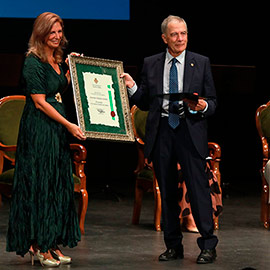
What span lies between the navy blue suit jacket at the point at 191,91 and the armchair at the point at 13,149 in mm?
1406

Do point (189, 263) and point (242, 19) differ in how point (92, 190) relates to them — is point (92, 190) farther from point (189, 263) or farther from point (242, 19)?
point (189, 263)

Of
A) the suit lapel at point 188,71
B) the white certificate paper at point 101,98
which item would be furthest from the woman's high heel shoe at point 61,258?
the suit lapel at point 188,71

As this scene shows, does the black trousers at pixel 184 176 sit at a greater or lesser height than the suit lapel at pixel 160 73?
lesser

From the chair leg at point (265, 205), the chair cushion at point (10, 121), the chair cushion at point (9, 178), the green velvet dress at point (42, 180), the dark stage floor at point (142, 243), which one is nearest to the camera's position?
the green velvet dress at point (42, 180)

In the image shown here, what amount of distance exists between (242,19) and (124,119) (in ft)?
17.1

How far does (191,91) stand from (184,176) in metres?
0.55

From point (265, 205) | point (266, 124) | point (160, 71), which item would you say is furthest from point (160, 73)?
point (265, 205)

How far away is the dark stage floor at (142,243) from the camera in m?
4.91

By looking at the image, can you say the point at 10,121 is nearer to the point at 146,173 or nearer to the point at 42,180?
the point at 146,173

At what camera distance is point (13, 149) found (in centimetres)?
633

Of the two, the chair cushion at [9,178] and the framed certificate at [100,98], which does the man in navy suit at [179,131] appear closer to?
the framed certificate at [100,98]

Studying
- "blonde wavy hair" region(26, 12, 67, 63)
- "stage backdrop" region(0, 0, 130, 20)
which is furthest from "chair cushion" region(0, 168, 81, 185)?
"stage backdrop" region(0, 0, 130, 20)

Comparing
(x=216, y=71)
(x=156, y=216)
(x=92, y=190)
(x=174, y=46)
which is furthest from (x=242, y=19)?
(x=174, y=46)

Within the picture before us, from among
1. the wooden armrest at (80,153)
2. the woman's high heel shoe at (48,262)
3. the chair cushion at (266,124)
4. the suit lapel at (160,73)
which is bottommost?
the woman's high heel shoe at (48,262)
